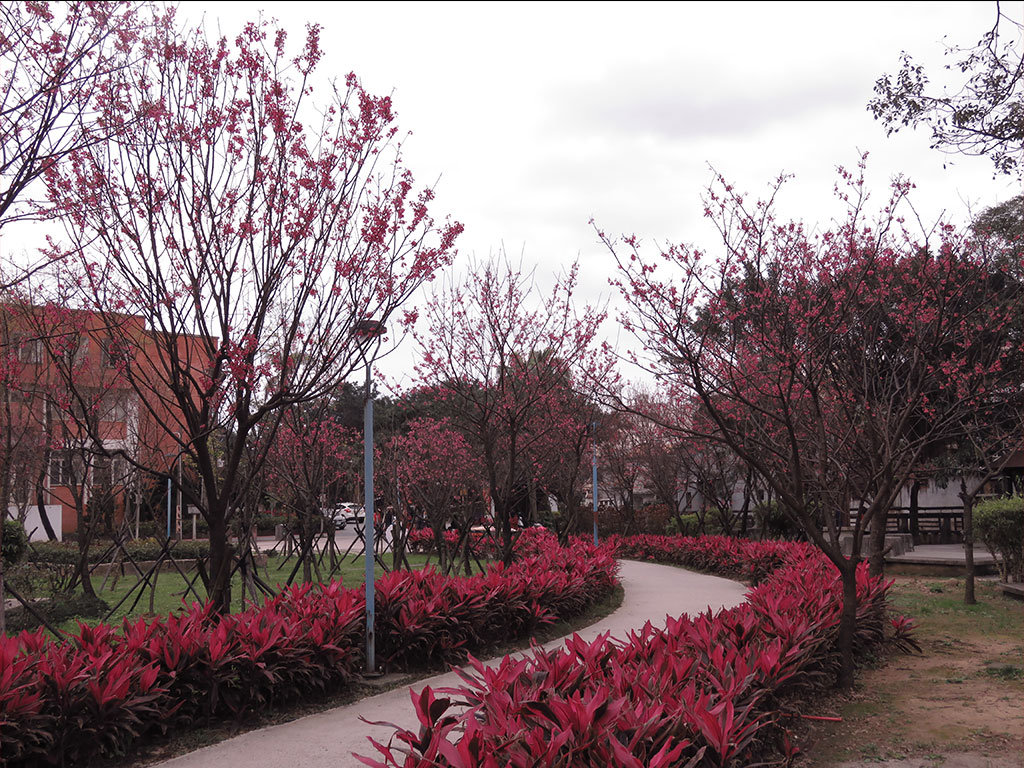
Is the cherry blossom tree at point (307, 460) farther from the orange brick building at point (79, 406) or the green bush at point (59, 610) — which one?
the green bush at point (59, 610)

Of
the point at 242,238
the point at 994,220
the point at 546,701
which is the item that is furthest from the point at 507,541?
the point at 994,220

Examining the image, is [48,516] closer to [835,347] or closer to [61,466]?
[61,466]

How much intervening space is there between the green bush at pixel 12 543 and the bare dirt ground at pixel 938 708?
12849mm

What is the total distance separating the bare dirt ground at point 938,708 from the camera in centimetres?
490

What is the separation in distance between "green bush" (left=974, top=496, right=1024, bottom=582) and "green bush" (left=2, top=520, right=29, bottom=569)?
1563 cm

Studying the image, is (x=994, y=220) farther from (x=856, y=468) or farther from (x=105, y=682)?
(x=105, y=682)

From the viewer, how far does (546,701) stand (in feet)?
13.1

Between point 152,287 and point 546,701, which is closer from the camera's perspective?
point 546,701

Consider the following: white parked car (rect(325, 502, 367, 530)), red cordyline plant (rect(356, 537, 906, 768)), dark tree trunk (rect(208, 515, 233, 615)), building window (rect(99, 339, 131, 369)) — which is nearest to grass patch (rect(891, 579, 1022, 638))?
red cordyline plant (rect(356, 537, 906, 768))

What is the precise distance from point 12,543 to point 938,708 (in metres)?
13.9

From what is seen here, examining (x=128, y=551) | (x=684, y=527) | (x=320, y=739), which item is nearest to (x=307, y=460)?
(x=320, y=739)

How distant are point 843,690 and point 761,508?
46.9 feet

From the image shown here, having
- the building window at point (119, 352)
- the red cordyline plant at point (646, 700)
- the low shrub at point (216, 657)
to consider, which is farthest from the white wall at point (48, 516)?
the red cordyline plant at point (646, 700)

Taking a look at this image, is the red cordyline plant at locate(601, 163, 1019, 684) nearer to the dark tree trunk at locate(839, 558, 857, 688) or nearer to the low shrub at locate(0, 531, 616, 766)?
the dark tree trunk at locate(839, 558, 857, 688)
